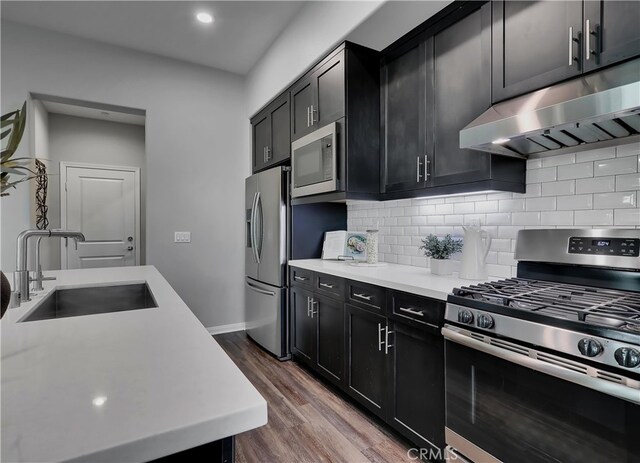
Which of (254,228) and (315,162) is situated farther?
(254,228)

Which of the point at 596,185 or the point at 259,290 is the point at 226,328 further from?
the point at 596,185

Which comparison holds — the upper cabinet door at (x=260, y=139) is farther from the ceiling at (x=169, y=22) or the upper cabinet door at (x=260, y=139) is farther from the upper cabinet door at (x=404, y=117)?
the upper cabinet door at (x=404, y=117)

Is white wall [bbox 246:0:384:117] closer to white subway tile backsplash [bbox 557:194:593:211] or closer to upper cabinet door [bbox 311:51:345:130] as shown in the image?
upper cabinet door [bbox 311:51:345:130]

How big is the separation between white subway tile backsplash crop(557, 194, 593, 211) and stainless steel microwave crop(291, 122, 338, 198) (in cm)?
130

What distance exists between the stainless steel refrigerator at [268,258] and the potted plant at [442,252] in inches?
53.6

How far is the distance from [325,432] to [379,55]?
8.20 ft

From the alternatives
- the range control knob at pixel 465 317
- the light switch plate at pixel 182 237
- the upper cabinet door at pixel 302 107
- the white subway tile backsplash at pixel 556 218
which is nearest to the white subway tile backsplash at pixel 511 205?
the white subway tile backsplash at pixel 556 218

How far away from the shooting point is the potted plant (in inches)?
80.9

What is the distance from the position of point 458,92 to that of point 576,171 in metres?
0.71

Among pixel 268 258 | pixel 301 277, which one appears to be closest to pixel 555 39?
pixel 301 277

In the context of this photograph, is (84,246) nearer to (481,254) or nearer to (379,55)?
(379,55)

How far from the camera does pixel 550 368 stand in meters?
1.13

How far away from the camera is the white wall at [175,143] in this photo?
3043 mm

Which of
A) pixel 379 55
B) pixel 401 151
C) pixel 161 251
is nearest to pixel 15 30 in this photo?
pixel 161 251
